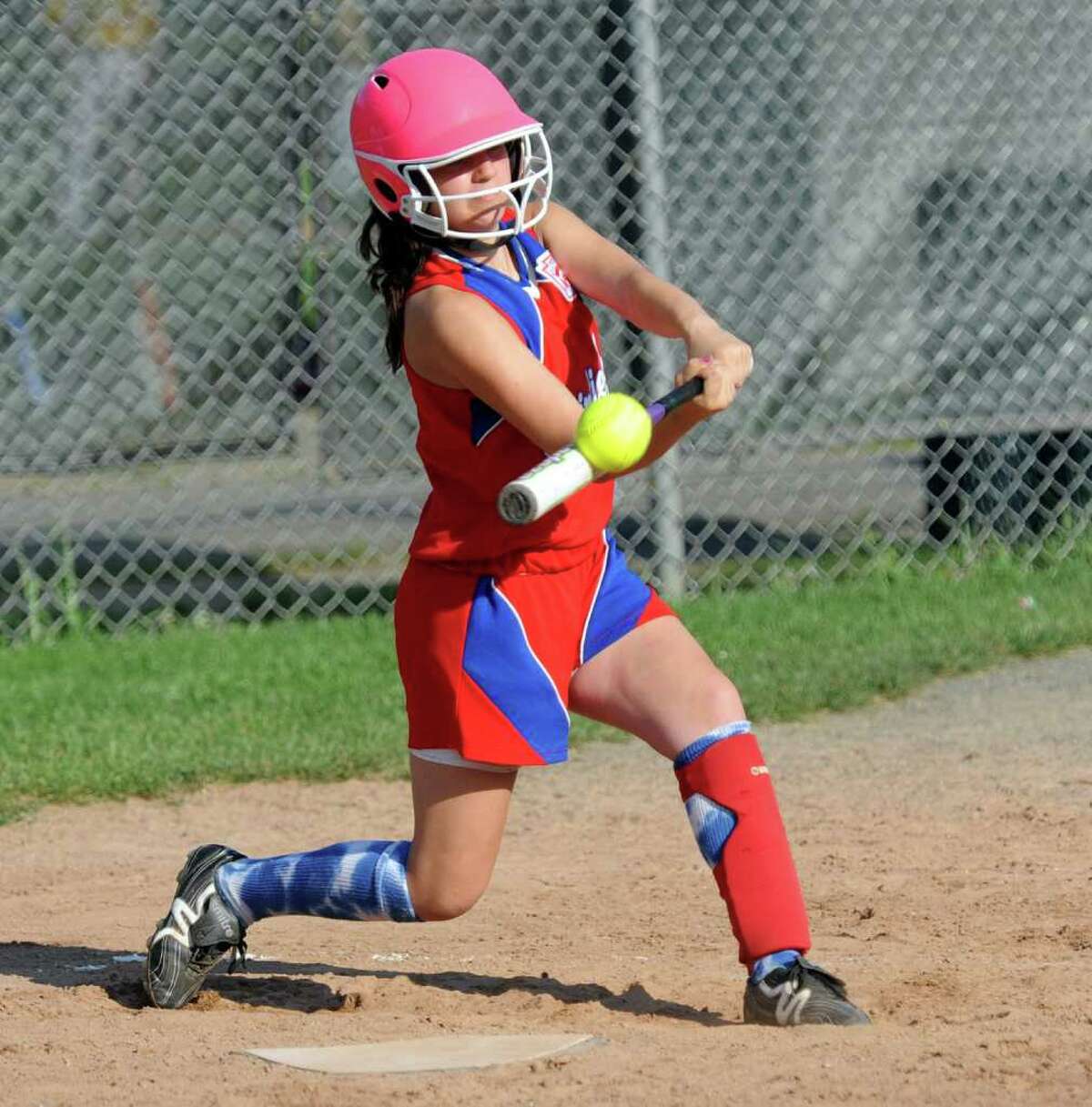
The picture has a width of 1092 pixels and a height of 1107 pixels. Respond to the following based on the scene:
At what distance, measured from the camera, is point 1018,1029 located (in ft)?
9.57

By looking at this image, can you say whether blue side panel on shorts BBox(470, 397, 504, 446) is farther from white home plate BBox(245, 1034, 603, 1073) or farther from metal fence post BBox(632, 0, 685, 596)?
metal fence post BBox(632, 0, 685, 596)

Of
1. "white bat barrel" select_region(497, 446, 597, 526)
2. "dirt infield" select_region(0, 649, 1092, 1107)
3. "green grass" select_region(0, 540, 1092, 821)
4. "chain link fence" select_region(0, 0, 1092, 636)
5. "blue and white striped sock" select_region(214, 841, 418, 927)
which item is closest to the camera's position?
"white bat barrel" select_region(497, 446, 597, 526)

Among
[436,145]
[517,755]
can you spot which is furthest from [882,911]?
[436,145]

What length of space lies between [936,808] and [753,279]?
11.2 feet

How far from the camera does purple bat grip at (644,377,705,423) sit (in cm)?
293

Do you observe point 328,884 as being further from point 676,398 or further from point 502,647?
point 676,398

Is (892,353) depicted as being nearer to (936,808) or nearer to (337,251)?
(337,251)

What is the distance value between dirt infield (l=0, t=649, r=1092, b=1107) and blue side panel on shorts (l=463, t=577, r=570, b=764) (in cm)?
52

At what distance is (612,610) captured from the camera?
322 cm

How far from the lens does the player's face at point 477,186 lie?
121 inches

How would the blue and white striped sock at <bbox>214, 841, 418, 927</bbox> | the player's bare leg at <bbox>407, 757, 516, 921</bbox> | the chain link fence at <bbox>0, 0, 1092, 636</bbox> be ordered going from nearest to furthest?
the player's bare leg at <bbox>407, 757, 516, 921</bbox> < the blue and white striped sock at <bbox>214, 841, 418, 927</bbox> < the chain link fence at <bbox>0, 0, 1092, 636</bbox>

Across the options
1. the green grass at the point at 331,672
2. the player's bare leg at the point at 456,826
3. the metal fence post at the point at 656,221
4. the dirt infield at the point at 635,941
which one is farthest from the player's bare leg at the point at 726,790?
the metal fence post at the point at 656,221

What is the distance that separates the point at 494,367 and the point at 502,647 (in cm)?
48

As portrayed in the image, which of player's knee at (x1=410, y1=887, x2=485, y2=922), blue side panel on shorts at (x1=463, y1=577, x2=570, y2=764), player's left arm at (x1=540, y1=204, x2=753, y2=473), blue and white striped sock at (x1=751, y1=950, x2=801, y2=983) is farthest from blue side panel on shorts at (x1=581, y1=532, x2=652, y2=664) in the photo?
blue and white striped sock at (x1=751, y1=950, x2=801, y2=983)
